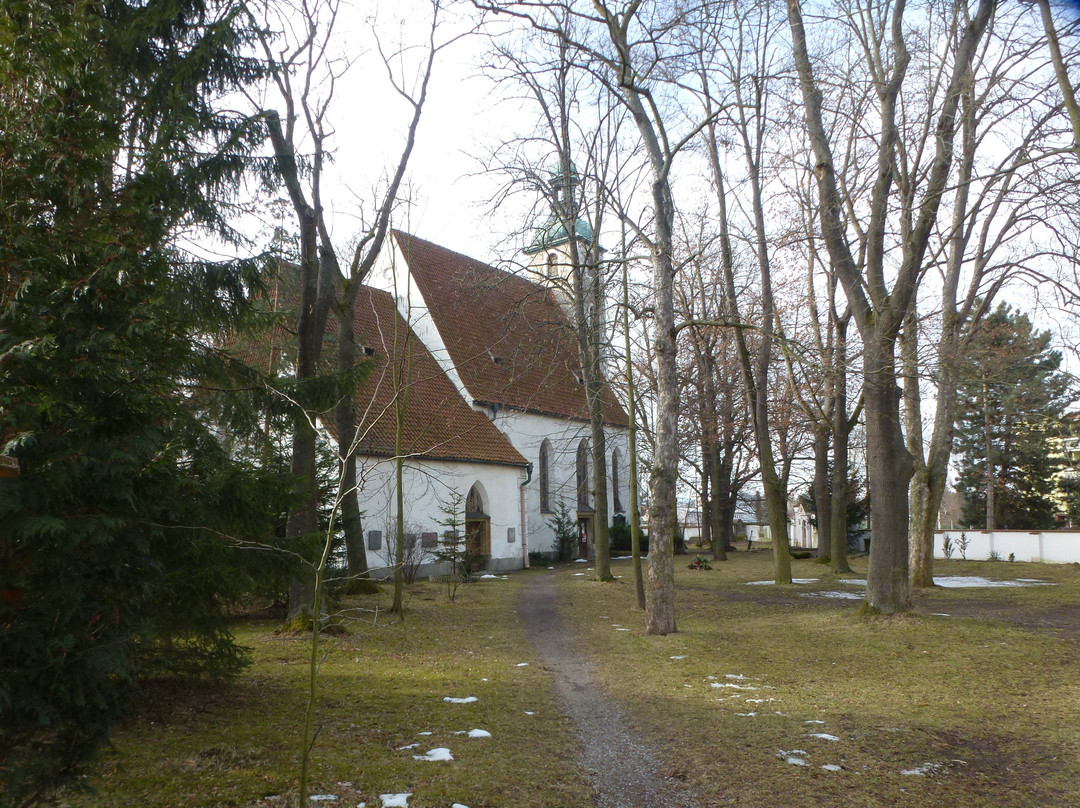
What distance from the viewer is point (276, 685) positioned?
792 cm

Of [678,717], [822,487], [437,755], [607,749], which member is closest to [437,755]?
[437,755]

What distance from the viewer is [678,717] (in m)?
6.95

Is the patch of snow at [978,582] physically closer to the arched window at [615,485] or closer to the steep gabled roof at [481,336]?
the steep gabled roof at [481,336]

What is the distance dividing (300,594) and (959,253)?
13.7 m

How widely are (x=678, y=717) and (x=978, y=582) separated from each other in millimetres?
14866

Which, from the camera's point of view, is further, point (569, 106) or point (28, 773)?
point (569, 106)

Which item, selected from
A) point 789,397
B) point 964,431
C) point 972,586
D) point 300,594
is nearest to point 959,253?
point 972,586

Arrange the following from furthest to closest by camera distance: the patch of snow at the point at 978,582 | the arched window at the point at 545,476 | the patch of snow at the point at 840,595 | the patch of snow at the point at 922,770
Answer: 1. the arched window at the point at 545,476
2. the patch of snow at the point at 978,582
3. the patch of snow at the point at 840,595
4. the patch of snow at the point at 922,770

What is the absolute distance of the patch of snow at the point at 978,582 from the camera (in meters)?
17.6

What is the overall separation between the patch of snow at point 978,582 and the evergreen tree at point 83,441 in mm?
16487

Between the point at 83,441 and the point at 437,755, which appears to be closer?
the point at 83,441

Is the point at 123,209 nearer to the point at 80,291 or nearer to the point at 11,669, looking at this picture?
the point at 80,291

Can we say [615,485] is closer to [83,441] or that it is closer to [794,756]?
[794,756]

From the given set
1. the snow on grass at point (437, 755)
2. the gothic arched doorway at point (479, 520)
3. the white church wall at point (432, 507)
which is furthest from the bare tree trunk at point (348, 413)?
the gothic arched doorway at point (479, 520)
